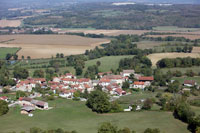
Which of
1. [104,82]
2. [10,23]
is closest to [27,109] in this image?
[104,82]

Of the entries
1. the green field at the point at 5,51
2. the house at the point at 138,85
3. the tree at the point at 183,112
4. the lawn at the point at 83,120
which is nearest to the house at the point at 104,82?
the house at the point at 138,85

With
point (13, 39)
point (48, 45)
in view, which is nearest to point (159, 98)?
point (48, 45)

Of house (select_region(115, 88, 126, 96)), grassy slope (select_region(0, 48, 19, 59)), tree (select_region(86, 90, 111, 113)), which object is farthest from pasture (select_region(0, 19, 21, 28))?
tree (select_region(86, 90, 111, 113))

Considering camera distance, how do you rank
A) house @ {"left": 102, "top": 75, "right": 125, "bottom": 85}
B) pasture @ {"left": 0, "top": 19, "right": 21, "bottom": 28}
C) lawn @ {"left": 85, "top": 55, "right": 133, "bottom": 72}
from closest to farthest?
house @ {"left": 102, "top": 75, "right": 125, "bottom": 85} → lawn @ {"left": 85, "top": 55, "right": 133, "bottom": 72} → pasture @ {"left": 0, "top": 19, "right": 21, "bottom": 28}

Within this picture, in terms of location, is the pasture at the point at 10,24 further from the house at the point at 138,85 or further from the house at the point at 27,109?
the house at the point at 27,109

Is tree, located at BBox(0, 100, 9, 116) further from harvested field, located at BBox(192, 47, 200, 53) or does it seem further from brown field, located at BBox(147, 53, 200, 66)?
harvested field, located at BBox(192, 47, 200, 53)

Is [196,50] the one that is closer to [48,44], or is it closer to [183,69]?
[183,69]
